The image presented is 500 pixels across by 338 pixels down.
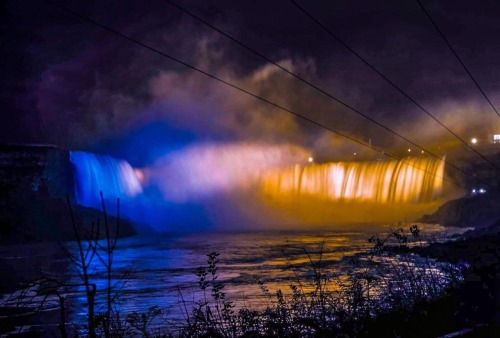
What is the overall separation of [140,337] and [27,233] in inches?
4394

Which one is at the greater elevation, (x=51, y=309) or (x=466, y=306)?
(x=466, y=306)

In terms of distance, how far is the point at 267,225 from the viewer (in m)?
132

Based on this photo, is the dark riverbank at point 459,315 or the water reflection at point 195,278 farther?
the water reflection at point 195,278

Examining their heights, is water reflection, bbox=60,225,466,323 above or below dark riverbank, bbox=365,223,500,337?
below

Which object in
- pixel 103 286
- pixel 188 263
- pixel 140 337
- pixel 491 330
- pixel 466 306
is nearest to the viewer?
pixel 491 330

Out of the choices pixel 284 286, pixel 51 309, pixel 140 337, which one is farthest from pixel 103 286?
pixel 140 337

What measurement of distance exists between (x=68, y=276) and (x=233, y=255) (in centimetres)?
1786

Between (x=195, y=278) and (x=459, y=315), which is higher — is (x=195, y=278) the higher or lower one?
the lower one

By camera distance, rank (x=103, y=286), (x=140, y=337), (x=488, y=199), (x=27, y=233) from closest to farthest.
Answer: (x=140, y=337) < (x=103, y=286) < (x=488, y=199) < (x=27, y=233)

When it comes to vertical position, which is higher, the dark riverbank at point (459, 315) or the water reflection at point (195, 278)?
the dark riverbank at point (459, 315)

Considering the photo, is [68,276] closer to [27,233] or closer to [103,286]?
[103,286]

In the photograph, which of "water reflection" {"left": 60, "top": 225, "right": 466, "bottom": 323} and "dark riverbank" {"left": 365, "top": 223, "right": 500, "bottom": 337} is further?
"water reflection" {"left": 60, "top": 225, "right": 466, "bottom": 323}

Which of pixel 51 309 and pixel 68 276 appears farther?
pixel 68 276

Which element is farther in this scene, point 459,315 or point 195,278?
point 195,278
